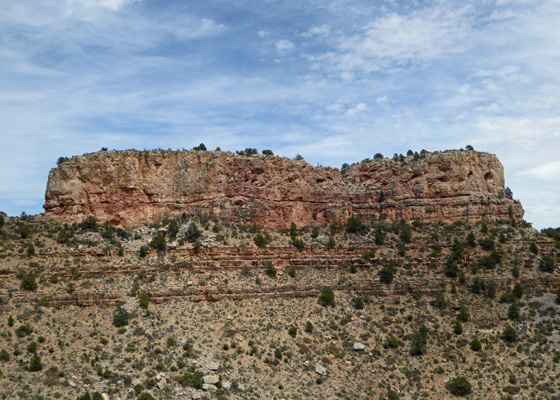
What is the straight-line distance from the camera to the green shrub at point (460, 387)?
70.3 metres

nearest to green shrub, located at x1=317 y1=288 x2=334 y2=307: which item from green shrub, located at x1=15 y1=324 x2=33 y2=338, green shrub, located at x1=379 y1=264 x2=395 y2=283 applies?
green shrub, located at x1=379 y1=264 x2=395 y2=283

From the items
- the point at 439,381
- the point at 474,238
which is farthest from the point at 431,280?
the point at 439,381

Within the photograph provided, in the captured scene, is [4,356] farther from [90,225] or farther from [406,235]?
[406,235]

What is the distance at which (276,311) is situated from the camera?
7781cm

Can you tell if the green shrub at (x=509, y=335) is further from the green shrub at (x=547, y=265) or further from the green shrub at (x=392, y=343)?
the green shrub at (x=547, y=265)

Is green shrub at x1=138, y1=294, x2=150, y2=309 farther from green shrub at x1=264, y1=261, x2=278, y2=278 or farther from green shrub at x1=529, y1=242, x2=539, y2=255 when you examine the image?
green shrub at x1=529, y1=242, x2=539, y2=255

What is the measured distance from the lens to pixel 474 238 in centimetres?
8819

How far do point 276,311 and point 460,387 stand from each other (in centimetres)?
1935

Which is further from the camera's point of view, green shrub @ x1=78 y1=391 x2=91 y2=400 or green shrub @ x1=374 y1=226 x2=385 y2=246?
green shrub @ x1=374 y1=226 x2=385 y2=246

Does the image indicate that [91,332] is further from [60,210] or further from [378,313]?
[378,313]

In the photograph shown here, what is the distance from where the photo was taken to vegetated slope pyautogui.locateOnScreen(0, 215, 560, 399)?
2648 inches

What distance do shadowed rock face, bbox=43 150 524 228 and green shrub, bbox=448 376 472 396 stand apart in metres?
27.0

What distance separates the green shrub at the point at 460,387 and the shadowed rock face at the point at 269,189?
27009 millimetres

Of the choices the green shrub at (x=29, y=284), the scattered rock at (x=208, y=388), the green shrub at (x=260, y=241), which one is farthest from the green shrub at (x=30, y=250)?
the scattered rock at (x=208, y=388)
